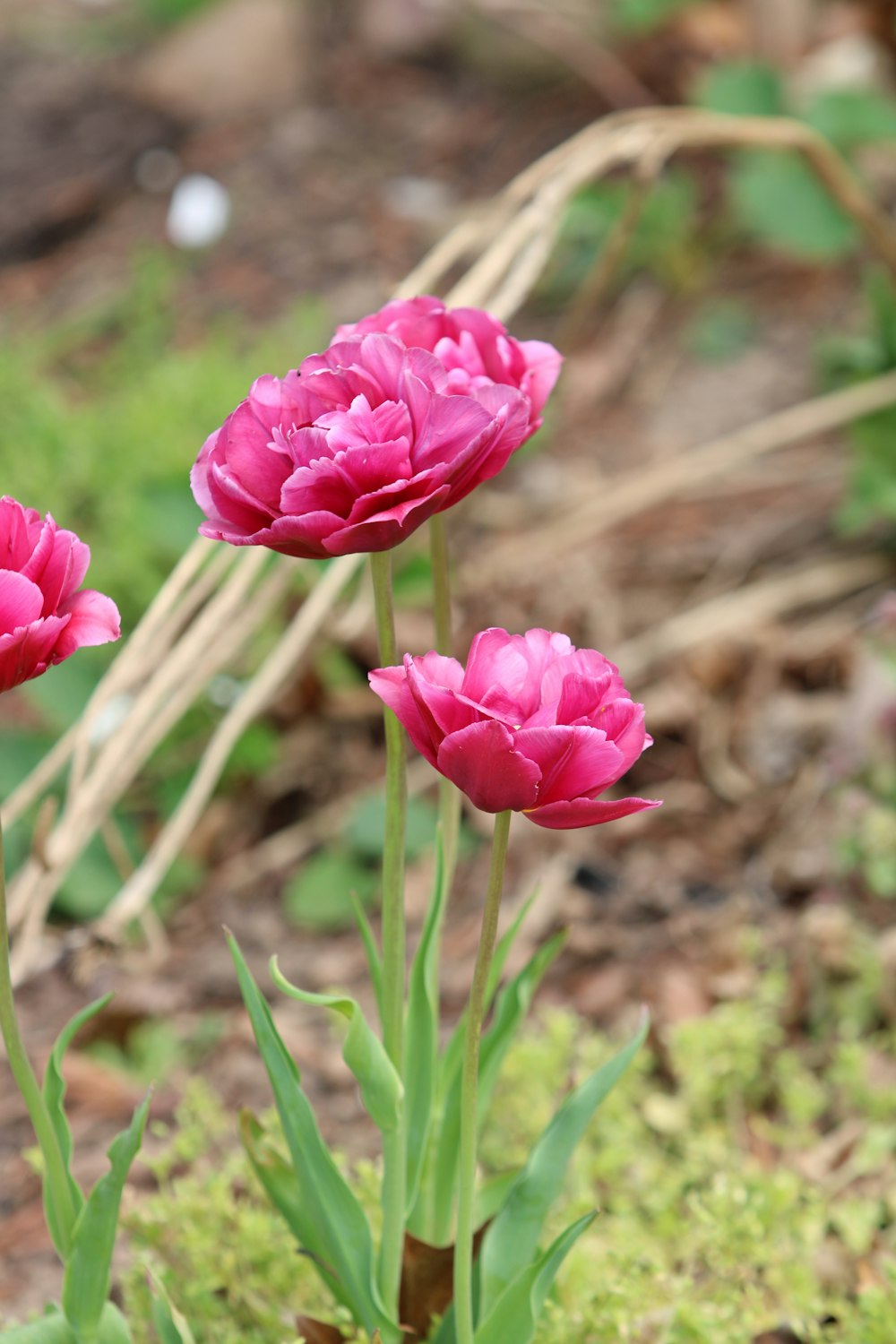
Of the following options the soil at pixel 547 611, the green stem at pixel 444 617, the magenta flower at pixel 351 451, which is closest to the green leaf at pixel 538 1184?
the green stem at pixel 444 617

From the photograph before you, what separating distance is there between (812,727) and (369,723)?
2.50ft

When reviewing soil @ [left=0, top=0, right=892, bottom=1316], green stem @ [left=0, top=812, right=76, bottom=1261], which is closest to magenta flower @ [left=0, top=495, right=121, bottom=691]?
green stem @ [left=0, top=812, right=76, bottom=1261]

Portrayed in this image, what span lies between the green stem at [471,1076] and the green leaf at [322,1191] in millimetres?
135

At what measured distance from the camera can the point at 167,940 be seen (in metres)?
1.99

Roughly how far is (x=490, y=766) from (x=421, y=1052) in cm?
39

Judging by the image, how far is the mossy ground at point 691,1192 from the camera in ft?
3.80

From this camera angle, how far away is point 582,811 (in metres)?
0.71

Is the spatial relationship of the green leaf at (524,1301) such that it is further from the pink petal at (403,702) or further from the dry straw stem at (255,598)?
the dry straw stem at (255,598)

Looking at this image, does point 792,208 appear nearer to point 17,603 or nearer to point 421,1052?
point 421,1052

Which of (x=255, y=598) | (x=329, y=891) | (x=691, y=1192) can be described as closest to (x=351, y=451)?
(x=691, y=1192)

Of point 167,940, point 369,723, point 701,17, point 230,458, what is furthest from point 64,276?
point 230,458

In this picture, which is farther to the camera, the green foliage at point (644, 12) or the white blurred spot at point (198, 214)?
the white blurred spot at point (198, 214)

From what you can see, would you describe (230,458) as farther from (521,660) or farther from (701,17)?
(701,17)

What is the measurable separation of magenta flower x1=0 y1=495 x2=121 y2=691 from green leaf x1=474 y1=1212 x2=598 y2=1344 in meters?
0.50
